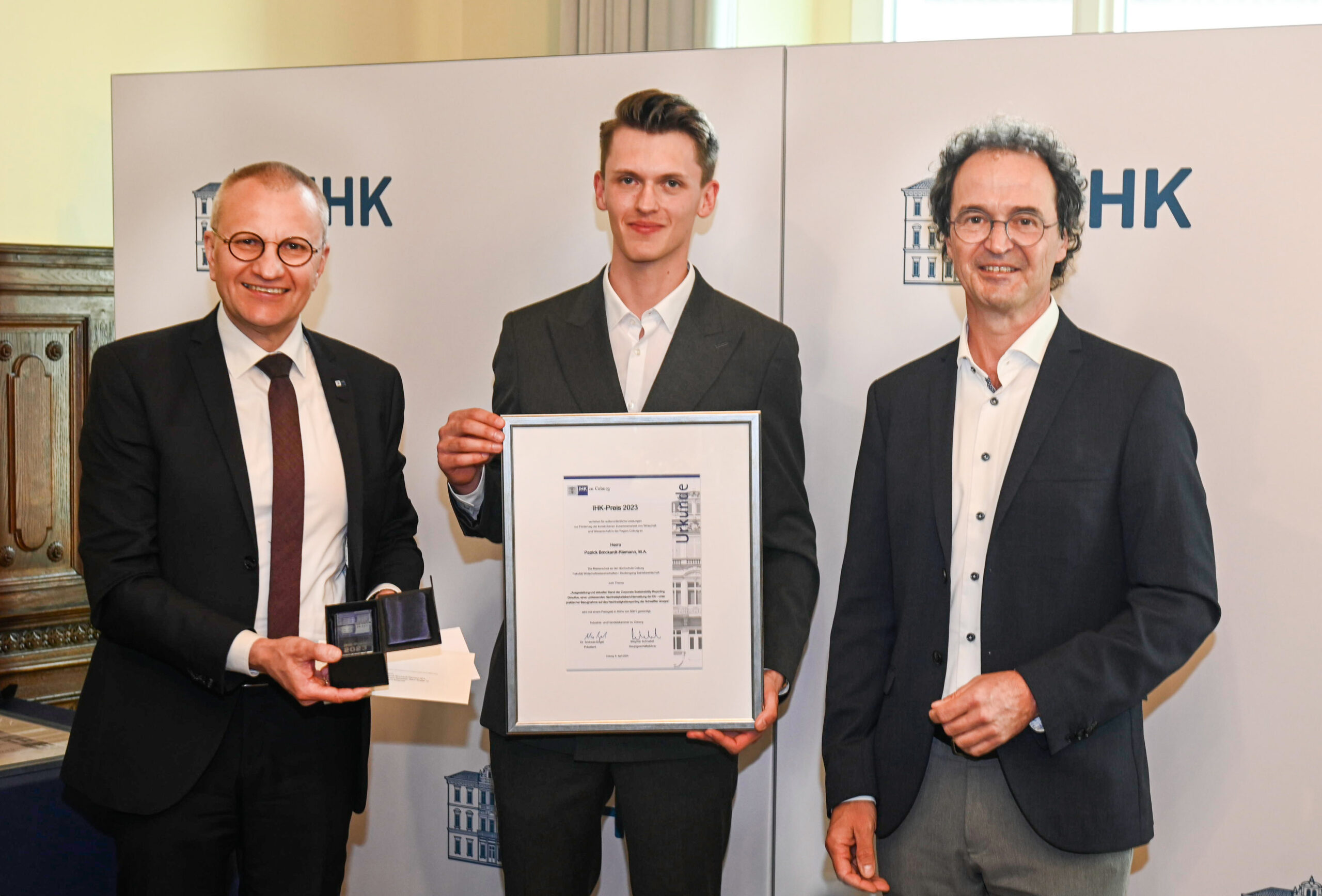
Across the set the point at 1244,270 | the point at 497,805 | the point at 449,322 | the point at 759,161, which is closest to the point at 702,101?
the point at 759,161

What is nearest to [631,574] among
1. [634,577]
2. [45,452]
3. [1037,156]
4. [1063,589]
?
[634,577]

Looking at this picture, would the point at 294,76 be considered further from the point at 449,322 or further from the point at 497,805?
the point at 497,805

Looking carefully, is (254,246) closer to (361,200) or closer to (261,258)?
(261,258)

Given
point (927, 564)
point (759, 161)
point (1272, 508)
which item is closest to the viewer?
point (927, 564)

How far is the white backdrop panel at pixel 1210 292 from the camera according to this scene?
254 cm

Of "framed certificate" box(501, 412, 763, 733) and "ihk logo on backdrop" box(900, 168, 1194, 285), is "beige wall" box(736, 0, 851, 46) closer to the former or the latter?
"ihk logo on backdrop" box(900, 168, 1194, 285)

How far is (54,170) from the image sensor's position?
4.00 metres

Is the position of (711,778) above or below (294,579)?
below

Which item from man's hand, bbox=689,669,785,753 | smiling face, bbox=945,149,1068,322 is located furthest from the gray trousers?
smiling face, bbox=945,149,1068,322

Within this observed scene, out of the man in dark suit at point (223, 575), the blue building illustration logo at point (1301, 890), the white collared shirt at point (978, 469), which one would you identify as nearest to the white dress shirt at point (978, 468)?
the white collared shirt at point (978, 469)

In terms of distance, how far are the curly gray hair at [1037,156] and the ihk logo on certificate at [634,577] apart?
0.73 meters

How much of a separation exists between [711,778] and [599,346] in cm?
87

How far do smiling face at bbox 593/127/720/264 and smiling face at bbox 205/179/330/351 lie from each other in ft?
2.03

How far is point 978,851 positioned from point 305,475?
1386 millimetres
